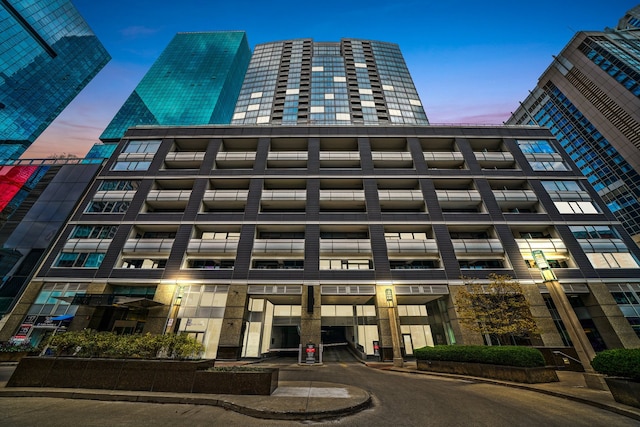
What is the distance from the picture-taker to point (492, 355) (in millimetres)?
12906

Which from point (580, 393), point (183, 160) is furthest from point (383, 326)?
point (183, 160)

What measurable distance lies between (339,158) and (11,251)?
137 feet

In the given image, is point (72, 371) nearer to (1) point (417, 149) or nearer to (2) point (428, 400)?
(2) point (428, 400)

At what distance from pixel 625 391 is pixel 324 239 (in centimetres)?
2310

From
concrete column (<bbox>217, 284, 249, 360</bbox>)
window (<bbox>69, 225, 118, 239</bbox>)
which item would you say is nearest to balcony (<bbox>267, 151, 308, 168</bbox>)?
concrete column (<bbox>217, 284, 249, 360</bbox>)

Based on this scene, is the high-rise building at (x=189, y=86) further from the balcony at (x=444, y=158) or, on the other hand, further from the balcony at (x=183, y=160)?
the balcony at (x=444, y=158)

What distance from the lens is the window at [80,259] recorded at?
2730 centimetres

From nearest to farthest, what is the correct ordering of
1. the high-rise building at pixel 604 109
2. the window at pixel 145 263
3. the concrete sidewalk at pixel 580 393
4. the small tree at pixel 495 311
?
the concrete sidewalk at pixel 580 393 < the small tree at pixel 495 311 < the window at pixel 145 263 < the high-rise building at pixel 604 109

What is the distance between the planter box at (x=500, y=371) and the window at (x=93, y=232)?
3609 centimetres

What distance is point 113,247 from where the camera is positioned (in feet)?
92.2

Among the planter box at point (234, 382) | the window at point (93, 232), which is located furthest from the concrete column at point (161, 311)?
the planter box at point (234, 382)

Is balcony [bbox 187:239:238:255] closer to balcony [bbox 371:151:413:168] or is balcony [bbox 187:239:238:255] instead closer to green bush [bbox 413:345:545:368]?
green bush [bbox 413:345:545:368]

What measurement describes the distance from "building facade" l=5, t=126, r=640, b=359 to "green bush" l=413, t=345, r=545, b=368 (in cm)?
779

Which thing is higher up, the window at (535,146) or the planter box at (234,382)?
the window at (535,146)
